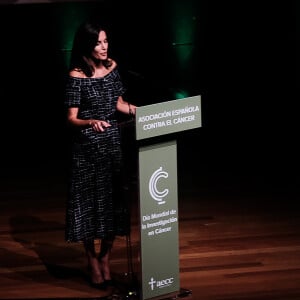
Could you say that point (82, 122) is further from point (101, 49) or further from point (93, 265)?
point (93, 265)

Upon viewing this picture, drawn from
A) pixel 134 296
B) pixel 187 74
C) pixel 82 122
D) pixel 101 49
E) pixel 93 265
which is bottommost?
pixel 134 296

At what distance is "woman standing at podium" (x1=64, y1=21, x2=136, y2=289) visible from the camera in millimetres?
5531

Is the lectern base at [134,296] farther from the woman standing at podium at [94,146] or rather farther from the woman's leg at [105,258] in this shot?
the woman standing at podium at [94,146]

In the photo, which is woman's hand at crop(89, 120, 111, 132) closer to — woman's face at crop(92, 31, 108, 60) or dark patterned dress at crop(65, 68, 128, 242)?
dark patterned dress at crop(65, 68, 128, 242)

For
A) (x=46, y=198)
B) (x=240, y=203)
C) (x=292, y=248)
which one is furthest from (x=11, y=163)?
(x=292, y=248)

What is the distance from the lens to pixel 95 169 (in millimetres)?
5578

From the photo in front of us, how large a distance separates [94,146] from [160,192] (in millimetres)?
562

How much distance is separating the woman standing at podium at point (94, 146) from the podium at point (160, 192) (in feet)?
1.23

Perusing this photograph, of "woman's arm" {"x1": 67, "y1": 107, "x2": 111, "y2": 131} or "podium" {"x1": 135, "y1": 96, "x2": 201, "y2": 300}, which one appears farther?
"woman's arm" {"x1": 67, "y1": 107, "x2": 111, "y2": 131}

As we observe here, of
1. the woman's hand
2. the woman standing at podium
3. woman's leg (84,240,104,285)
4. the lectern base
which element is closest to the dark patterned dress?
the woman standing at podium

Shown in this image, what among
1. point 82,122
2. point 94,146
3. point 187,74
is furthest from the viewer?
point 187,74

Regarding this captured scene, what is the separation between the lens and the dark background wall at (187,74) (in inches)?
378

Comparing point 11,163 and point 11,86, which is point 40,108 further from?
point 11,163

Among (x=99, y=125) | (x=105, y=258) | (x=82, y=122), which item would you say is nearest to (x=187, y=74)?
(x=105, y=258)
